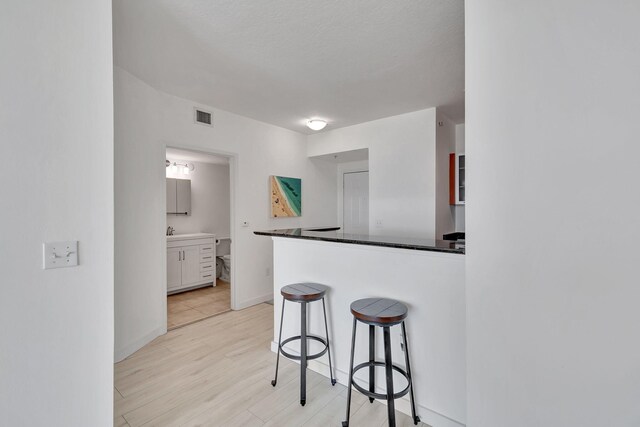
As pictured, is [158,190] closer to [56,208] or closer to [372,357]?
[56,208]

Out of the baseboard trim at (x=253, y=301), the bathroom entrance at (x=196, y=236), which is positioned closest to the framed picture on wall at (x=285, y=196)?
the bathroom entrance at (x=196, y=236)

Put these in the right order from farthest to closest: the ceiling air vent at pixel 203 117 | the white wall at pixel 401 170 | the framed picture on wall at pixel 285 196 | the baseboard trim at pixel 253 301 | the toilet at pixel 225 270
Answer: the toilet at pixel 225 270, the framed picture on wall at pixel 285 196, the baseboard trim at pixel 253 301, the white wall at pixel 401 170, the ceiling air vent at pixel 203 117

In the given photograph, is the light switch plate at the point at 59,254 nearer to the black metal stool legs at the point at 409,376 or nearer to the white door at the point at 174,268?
the black metal stool legs at the point at 409,376

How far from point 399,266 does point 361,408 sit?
0.99m

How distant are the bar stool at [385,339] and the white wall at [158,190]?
221 centimetres

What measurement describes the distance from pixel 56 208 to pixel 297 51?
189cm

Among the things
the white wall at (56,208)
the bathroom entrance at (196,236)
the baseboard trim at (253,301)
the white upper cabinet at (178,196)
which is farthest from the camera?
the white upper cabinet at (178,196)

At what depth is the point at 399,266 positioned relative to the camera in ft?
6.01

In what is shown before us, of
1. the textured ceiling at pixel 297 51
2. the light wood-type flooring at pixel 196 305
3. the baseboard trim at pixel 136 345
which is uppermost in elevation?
the textured ceiling at pixel 297 51

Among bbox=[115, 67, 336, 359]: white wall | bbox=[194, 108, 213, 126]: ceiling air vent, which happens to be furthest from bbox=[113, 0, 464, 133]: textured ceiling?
bbox=[115, 67, 336, 359]: white wall

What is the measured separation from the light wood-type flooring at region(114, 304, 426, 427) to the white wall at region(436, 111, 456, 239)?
246 centimetres

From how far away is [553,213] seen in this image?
107 cm

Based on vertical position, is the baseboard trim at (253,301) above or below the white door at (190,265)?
below

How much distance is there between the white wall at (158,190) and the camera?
2.58 meters
